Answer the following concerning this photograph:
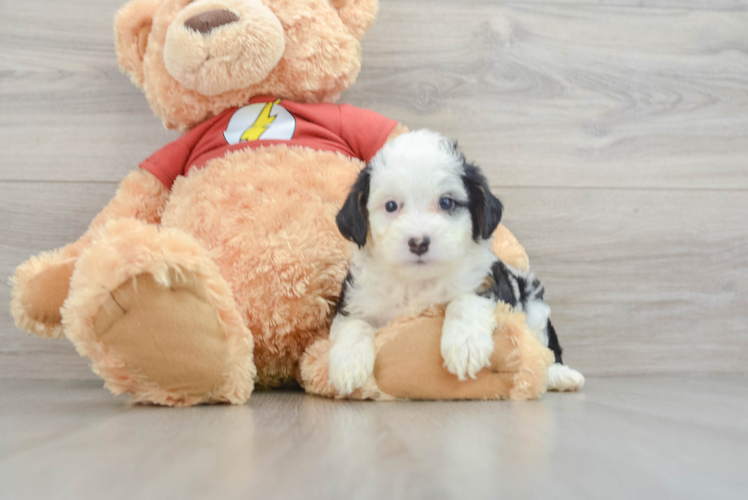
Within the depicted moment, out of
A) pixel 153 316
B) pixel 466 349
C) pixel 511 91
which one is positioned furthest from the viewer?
pixel 511 91

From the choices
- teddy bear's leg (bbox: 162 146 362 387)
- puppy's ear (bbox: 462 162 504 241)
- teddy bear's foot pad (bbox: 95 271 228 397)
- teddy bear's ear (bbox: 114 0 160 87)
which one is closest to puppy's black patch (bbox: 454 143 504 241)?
puppy's ear (bbox: 462 162 504 241)

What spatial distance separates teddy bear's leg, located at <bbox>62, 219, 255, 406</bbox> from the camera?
98 centimetres

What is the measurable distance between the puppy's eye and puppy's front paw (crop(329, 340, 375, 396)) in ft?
1.13

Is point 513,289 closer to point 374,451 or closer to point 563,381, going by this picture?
point 563,381

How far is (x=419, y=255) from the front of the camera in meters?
1.13

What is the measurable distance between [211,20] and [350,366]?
0.94 metres

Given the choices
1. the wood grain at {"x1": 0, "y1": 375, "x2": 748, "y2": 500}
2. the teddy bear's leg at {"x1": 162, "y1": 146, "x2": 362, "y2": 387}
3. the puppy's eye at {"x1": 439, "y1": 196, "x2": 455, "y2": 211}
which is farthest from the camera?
the teddy bear's leg at {"x1": 162, "y1": 146, "x2": 362, "y2": 387}

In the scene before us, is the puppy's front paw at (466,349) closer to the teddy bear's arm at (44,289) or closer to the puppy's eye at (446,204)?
the puppy's eye at (446,204)

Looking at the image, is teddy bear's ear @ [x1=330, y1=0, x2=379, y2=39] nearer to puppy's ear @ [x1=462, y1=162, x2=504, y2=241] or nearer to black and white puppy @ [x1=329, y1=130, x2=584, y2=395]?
black and white puppy @ [x1=329, y1=130, x2=584, y2=395]

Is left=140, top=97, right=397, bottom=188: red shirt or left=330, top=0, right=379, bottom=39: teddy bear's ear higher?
left=330, top=0, right=379, bottom=39: teddy bear's ear

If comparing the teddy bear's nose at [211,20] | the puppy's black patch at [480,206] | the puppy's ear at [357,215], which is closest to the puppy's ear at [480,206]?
the puppy's black patch at [480,206]

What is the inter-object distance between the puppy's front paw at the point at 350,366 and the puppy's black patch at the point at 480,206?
357 millimetres

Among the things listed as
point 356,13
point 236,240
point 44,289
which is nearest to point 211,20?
point 356,13

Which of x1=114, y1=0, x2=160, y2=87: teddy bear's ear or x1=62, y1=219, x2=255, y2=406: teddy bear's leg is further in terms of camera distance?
x1=114, y1=0, x2=160, y2=87: teddy bear's ear
